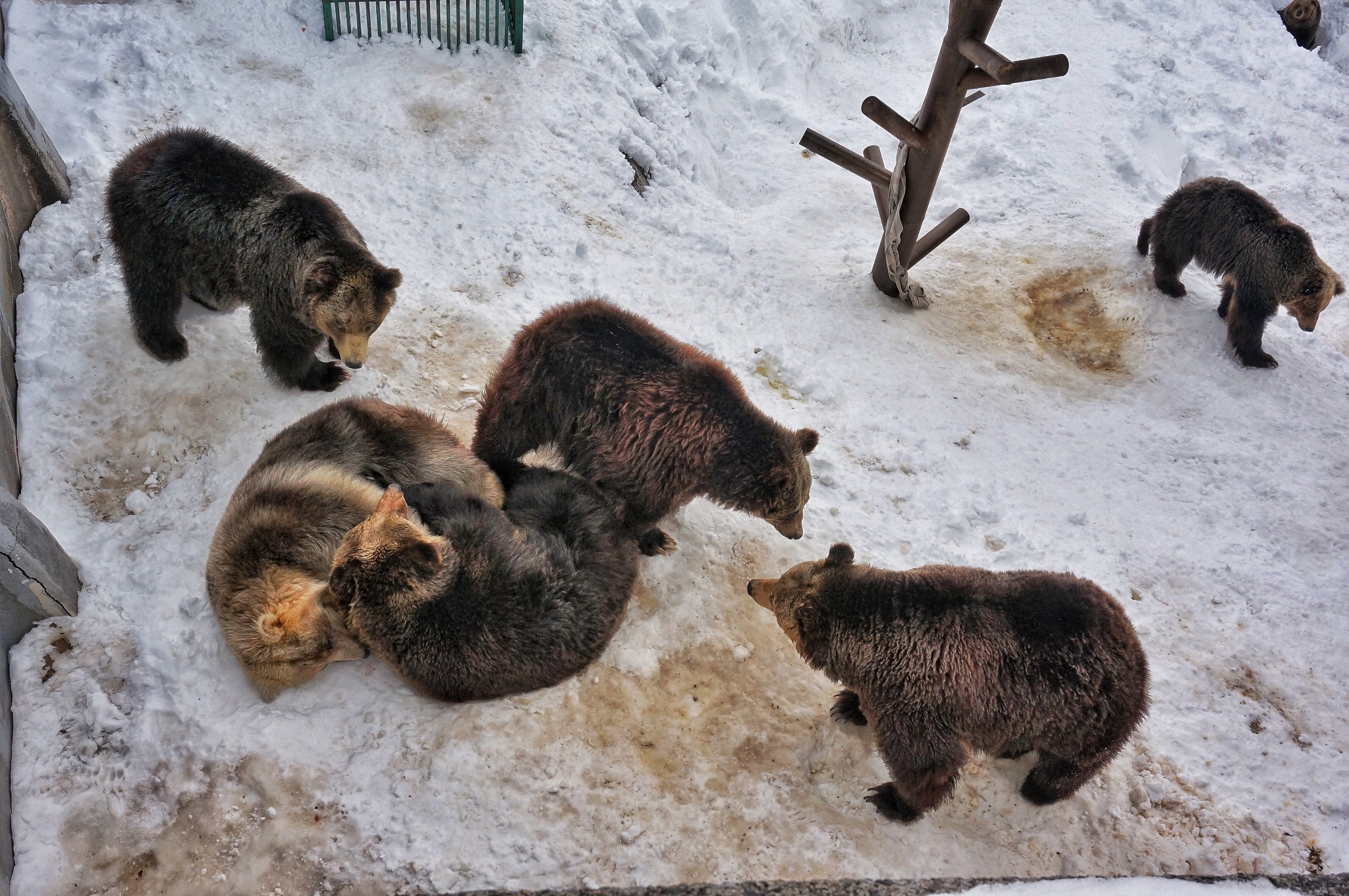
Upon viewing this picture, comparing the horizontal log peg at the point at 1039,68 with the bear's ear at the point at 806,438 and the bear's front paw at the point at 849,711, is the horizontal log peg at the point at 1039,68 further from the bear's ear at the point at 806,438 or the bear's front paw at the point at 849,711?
the bear's front paw at the point at 849,711

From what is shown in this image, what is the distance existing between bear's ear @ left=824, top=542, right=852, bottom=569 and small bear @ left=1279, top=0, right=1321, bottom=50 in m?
15.7

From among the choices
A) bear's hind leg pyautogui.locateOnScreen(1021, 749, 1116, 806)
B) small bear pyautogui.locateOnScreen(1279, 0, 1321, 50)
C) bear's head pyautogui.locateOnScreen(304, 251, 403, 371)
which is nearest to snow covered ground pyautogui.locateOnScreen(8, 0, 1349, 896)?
bear's hind leg pyautogui.locateOnScreen(1021, 749, 1116, 806)

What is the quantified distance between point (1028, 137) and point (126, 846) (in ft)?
41.6

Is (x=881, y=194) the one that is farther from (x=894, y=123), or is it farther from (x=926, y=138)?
(x=894, y=123)

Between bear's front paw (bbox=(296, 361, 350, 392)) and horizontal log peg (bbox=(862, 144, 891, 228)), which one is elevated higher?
horizontal log peg (bbox=(862, 144, 891, 228))

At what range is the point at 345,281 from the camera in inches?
247

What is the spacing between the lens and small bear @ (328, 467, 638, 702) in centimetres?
490

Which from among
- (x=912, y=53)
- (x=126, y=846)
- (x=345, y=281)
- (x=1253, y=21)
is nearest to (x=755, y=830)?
(x=126, y=846)

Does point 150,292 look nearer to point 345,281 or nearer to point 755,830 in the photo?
point 345,281

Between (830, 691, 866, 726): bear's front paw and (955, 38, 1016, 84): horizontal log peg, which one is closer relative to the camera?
(830, 691, 866, 726): bear's front paw

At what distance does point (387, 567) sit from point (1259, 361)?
919 centimetres

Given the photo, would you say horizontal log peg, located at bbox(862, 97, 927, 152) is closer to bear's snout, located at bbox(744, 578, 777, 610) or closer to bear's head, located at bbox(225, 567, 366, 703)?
bear's snout, located at bbox(744, 578, 777, 610)

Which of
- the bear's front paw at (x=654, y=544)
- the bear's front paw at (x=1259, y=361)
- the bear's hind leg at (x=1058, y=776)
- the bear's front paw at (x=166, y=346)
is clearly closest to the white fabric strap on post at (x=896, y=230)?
the bear's front paw at (x=1259, y=361)

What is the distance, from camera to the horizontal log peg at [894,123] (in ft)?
27.3
